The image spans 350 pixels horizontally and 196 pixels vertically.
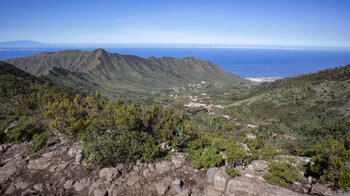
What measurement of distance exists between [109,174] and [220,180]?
32.5ft

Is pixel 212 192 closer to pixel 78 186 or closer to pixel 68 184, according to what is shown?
pixel 78 186

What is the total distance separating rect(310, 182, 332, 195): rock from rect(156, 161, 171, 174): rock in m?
12.0

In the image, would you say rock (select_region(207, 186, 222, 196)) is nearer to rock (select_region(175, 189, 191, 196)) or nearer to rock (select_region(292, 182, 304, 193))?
rock (select_region(175, 189, 191, 196))

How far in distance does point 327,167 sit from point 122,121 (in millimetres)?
21118

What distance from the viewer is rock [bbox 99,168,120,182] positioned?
1489 centimetres

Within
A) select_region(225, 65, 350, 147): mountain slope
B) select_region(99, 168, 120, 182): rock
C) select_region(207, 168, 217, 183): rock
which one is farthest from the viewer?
select_region(225, 65, 350, 147): mountain slope

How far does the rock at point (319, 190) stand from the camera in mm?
12938

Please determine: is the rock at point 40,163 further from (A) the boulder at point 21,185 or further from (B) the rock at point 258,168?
(B) the rock at point 258,168

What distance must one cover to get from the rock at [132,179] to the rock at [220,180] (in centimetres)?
683

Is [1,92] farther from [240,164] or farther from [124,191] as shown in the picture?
[240,164]

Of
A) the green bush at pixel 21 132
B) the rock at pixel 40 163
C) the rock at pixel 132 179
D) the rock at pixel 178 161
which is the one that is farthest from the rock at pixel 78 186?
the green bush at pixel 21 132

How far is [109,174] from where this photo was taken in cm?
1516

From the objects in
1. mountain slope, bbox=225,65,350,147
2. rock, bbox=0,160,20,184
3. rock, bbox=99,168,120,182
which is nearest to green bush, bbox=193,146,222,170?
rock, bbox=99,168,120,182

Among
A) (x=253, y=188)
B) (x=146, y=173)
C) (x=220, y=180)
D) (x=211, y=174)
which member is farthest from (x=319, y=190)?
(x=146, y=173)
